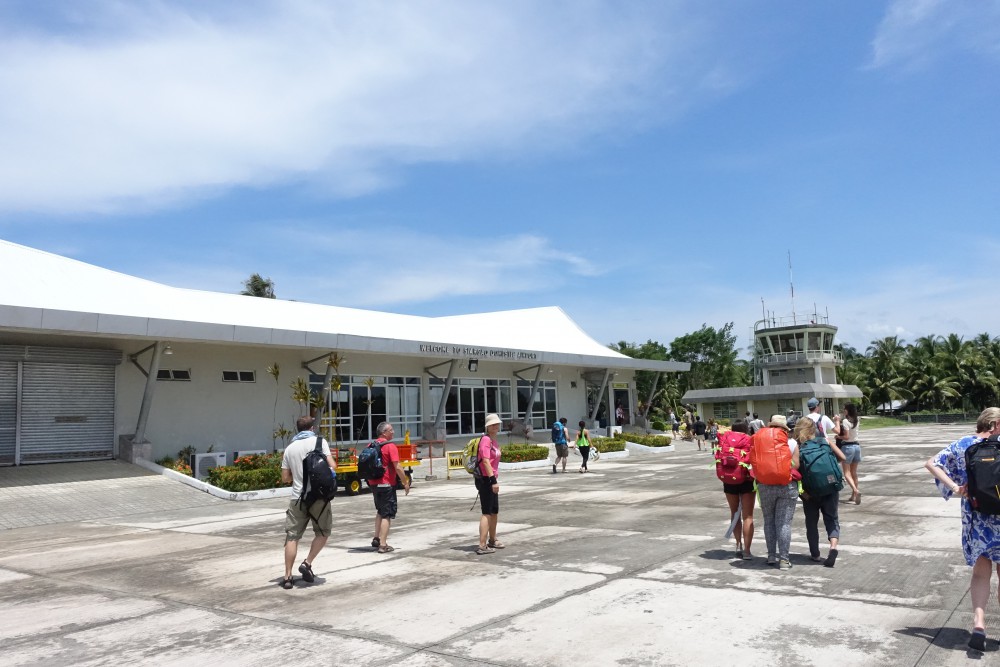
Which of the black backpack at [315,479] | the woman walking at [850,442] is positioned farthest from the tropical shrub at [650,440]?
the black backpack at [315,479]

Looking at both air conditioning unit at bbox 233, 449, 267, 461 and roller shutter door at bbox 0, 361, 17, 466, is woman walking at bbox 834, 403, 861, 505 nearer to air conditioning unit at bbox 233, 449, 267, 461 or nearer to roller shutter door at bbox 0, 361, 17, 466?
air conditioning unit at bbox 233, 449, 267, 461

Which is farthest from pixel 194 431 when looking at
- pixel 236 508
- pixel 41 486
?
pixel 236 508

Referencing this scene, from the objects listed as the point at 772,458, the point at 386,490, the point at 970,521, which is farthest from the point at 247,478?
the point at 970,521

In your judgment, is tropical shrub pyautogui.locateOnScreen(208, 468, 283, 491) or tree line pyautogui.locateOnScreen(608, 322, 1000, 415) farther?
tree line pyautogui.locateOnScreen(608, 322, 1000, 415)

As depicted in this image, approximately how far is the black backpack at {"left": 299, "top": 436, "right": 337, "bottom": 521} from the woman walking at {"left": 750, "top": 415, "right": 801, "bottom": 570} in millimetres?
4380

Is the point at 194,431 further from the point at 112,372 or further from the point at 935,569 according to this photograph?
the point at 935,569

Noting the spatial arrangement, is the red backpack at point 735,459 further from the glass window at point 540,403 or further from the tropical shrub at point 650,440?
the glass window at point 540,403

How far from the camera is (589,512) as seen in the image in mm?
12344

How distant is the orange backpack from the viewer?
728cm

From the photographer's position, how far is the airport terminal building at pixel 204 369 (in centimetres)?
1891

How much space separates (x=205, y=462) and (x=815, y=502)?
59.4ft

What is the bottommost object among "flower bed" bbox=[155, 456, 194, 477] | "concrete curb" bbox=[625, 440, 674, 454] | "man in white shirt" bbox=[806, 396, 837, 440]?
"concrete curb" bbox=[625, 440, 674, 454]

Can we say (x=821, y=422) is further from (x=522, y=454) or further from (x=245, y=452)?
(x=245, y=452)

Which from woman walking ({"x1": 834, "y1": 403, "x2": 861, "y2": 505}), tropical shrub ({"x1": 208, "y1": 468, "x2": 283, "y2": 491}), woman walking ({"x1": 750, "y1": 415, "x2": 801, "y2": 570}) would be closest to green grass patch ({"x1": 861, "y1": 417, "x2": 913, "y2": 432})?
woman walking ({"x1": 834, "y1": 403, "x2": 861, "y2": 505})
